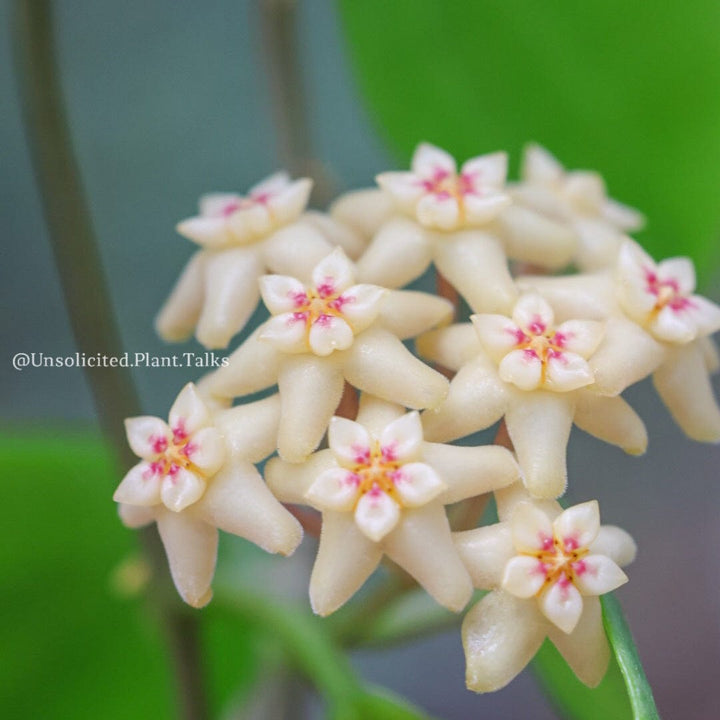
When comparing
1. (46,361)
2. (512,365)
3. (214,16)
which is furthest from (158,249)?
(512,365)

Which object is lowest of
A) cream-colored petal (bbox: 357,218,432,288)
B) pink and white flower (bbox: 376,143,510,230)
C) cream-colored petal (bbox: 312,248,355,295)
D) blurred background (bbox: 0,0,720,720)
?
blurred background (bbox: 0,0,720,720)

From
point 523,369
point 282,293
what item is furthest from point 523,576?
point 282,293

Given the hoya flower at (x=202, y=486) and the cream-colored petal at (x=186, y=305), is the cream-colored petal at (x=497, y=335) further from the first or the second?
the cream-colored petal at (x=186, y=305)

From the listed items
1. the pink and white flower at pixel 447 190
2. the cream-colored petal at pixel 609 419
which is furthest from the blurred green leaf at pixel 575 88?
the cream-colored petal at pixel 609 419

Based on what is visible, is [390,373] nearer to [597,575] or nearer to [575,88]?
[597,575]

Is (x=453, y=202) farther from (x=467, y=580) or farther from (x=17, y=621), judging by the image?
(x=17, y=621)

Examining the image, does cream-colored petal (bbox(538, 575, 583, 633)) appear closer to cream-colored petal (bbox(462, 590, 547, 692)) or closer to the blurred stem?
cream-colored petal (bbox(462, 590, 547, 692))

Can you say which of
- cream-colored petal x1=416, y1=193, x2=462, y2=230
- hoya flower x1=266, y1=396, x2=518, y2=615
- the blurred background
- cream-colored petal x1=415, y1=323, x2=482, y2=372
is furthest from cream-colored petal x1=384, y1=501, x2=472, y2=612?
the blurred background
